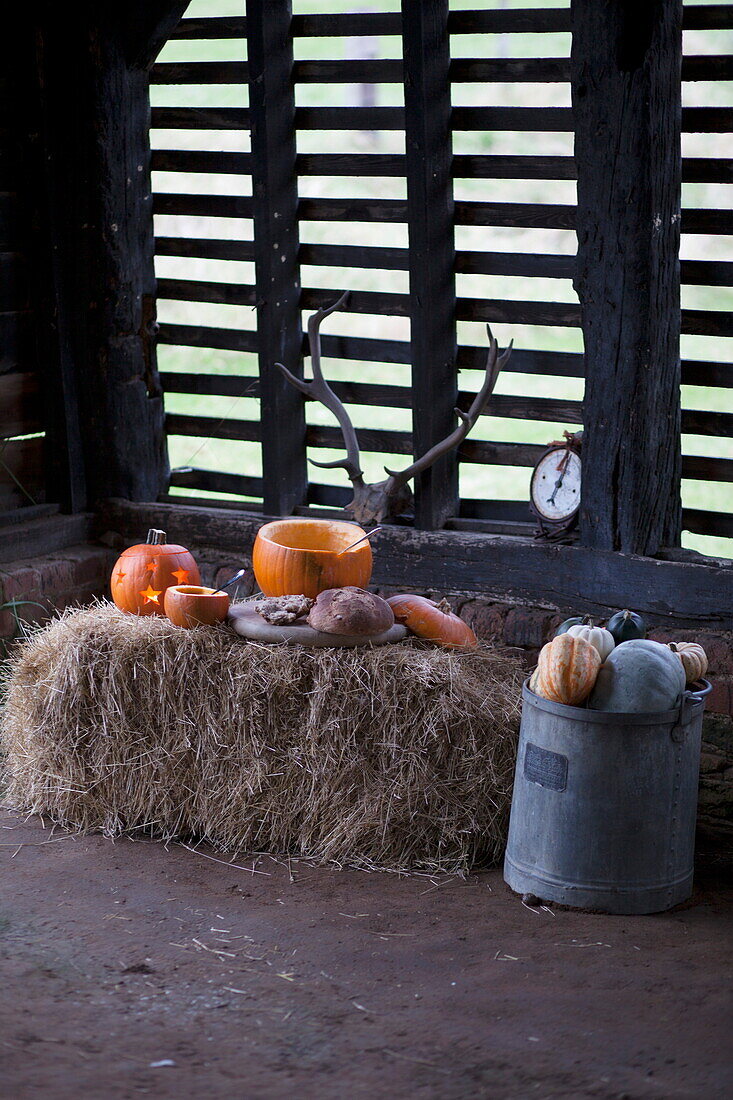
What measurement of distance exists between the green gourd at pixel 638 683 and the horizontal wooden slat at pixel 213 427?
2.33 meters

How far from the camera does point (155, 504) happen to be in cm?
590

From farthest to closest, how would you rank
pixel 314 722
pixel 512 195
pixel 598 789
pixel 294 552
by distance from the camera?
pixel 512 195 → pixel 294 552 → pixel 314 722 → pixel 598 789

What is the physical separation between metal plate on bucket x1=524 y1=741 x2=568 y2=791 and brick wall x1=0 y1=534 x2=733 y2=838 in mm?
891

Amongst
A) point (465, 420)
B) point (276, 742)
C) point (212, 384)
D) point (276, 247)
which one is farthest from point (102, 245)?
point (276, 742)

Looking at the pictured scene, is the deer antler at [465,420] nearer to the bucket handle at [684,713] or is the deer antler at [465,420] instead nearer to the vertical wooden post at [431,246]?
the vertical wooden post at [431,246]

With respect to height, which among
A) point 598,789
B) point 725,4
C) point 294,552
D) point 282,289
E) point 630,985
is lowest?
point 630,985

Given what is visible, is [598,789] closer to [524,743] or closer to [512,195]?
[524,743]

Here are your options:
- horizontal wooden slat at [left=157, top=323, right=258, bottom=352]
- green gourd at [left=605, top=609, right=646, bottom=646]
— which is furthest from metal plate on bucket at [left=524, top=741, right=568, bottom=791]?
horizontal wooden slat at [left=157, top=323, right=258, bottom=352]

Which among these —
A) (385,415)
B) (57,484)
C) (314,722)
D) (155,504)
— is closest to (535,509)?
(314,722)

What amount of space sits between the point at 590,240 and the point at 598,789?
6.77ft

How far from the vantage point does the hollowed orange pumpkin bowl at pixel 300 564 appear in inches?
181

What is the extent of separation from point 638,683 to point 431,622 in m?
0.95

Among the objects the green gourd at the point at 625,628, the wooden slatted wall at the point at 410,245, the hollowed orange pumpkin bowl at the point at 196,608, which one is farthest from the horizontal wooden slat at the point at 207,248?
the green gourd at the point at 625,628

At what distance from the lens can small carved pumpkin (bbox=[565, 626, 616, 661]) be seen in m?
3.89
